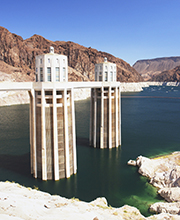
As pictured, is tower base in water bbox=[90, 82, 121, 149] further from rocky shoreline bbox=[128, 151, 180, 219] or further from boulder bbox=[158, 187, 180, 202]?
boulder bbox=[158, 187, 180, 202]

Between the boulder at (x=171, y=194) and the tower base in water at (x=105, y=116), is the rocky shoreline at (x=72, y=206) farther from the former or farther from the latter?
the tower base in water at (x=105, y=116)

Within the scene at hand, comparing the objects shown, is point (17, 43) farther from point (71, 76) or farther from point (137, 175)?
point (137, 175)

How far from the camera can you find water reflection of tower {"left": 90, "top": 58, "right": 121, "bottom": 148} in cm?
3145

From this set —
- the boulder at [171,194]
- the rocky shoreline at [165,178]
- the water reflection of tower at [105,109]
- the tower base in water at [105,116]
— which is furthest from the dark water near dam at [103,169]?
the water reflection of tower at [105,109]

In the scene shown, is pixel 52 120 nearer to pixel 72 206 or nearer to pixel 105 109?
pixel 72 206

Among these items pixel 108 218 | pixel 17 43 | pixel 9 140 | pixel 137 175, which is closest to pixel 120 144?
pixel 137 175

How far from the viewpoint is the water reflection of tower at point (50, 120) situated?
850 inches

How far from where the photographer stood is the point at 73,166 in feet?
79.4

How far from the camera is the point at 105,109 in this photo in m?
32.0

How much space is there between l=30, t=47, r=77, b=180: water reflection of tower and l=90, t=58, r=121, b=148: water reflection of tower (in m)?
9.80

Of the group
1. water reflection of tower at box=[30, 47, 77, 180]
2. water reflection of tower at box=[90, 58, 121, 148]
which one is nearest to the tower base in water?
water reflection of tower at box=[90, 58, 121, 148]

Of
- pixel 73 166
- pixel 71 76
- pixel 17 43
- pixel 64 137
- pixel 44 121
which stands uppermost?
pixel 17 43

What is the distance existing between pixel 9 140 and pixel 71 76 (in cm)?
12686

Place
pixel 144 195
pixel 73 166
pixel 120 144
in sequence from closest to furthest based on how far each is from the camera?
1. pixel 144 195
2. pixel 73 166
3. pixel 120 144
